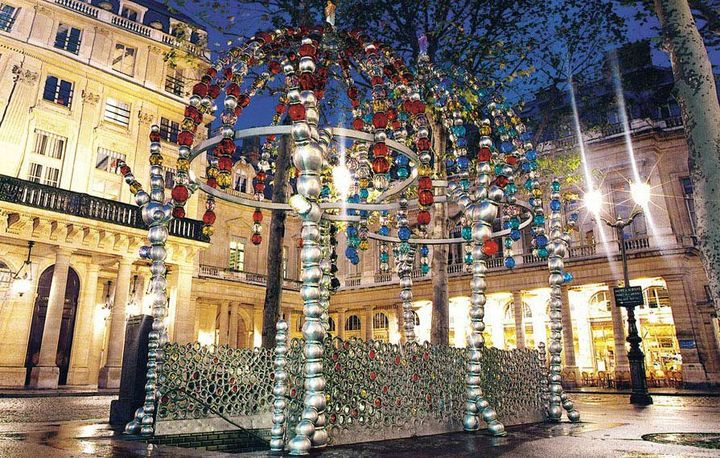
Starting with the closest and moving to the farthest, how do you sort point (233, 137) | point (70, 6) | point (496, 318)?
point (233, 137)
point (70, 6)
point (496, 318)

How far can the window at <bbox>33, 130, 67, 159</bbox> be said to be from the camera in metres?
22.1

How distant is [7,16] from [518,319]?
3140 centimetres

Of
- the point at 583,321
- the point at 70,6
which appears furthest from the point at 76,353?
the point at 583,321

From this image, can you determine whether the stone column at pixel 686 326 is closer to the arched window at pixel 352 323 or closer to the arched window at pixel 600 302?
the arched window at pixel 600 302

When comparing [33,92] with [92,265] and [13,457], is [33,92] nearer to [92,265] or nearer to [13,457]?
[92,265]

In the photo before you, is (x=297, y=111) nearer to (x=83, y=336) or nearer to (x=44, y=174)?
(x=83, y=336)

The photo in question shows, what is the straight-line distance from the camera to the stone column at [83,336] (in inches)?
823

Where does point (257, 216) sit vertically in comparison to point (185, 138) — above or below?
below

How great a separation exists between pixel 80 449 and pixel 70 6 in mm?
26124

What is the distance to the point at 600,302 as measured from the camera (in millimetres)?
28578

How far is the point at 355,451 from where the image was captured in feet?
15.8

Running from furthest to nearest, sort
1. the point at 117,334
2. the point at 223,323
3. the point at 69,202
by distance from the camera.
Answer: the point at 223,323 → the point at 117,334 → the point at 69,202

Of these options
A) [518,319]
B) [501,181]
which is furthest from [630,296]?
[518,319]

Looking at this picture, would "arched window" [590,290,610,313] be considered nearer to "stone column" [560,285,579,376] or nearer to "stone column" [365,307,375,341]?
"stone column" [560,285,579,376]
